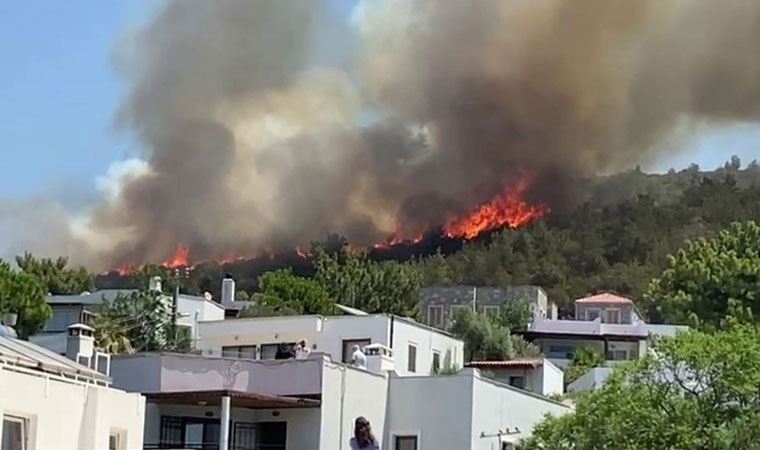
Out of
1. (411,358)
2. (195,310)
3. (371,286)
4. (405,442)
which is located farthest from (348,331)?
(371,286)

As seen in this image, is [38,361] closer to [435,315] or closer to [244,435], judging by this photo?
[244,435]

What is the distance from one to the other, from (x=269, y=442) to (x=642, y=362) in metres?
8.20

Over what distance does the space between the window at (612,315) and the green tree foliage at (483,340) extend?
102 ft

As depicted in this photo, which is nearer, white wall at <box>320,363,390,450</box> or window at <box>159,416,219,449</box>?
window at <box>159,416,219,449</box>

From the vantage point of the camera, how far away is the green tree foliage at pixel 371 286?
9312 centimetres

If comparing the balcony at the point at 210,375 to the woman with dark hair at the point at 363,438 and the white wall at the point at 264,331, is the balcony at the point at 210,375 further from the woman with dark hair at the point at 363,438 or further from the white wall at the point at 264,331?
the woman with dark hair at the point at 363,438

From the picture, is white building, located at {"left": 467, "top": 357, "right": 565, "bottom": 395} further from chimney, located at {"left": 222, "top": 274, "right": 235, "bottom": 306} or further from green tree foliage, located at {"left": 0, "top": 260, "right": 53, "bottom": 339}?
chimney, located at {"left": 222, "top": 274, "right": 235, "bottom": 306}

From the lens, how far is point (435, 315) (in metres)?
104

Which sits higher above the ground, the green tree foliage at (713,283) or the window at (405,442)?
the green tree foliage at (713,283)

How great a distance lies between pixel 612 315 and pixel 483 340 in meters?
37.4

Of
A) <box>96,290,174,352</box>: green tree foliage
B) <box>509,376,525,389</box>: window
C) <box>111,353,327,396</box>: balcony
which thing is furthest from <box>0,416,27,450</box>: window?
<box>509,376,525,389</box>: window

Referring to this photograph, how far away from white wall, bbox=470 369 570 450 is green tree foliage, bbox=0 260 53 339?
2394cm

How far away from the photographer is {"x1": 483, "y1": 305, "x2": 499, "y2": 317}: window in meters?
104

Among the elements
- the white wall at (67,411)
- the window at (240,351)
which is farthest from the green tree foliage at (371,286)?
the white wall at (67,411)
